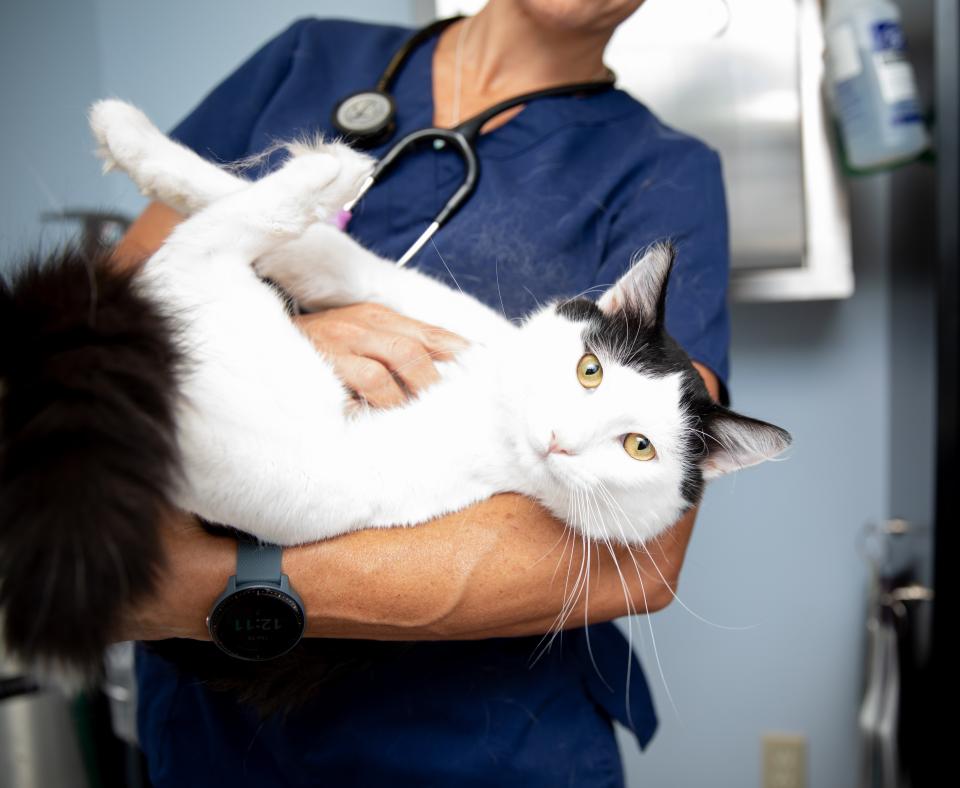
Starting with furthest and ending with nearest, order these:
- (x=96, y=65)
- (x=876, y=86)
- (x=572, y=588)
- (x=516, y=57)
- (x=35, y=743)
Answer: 1. (x=96, y=65)
2. (x=876, y=86)
3. (x=35, y=743)
4. (x=516, y=57)
5. (x=572, y=588)

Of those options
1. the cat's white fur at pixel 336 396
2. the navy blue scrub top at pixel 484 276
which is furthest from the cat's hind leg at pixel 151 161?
the navy blue scrub top at pixel 484 276

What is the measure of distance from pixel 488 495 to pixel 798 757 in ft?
4.51

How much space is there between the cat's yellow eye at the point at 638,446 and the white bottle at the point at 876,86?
3.17 feet

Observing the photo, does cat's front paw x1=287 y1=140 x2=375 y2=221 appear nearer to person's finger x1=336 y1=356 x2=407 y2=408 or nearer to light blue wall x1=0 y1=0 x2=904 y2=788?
person's finger x1=336 y1=356 x2=407 y2=408

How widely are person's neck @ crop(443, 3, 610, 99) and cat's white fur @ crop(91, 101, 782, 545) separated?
0.38 m

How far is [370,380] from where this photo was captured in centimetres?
79

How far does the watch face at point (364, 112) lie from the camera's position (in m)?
0.94

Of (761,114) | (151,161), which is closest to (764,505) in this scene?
(761,114)

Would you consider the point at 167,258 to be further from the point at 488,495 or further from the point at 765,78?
the point at 765,78

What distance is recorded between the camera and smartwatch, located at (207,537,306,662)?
64 cm

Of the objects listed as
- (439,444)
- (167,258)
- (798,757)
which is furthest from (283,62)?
(798,757)

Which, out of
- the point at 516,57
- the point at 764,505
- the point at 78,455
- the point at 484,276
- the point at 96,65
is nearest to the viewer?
the point at 78,455

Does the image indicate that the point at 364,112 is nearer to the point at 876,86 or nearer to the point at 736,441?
the point at 736,441

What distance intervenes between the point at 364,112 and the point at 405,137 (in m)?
0.07
